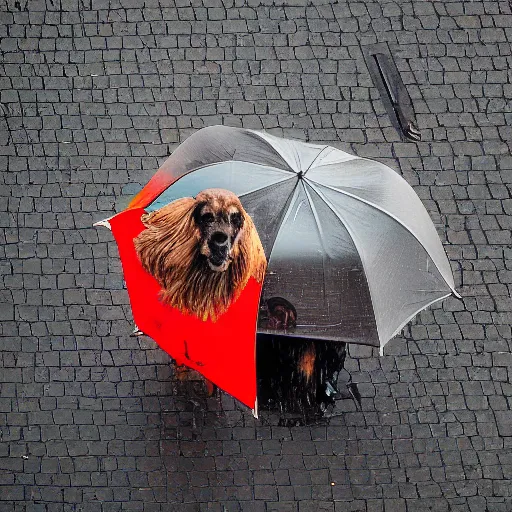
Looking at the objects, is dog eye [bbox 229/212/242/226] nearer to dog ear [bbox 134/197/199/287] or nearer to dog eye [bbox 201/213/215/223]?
dog eye [bbox 201/213/215/223]

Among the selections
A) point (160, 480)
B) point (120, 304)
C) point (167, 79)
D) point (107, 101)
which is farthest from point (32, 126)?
point (160, 480)

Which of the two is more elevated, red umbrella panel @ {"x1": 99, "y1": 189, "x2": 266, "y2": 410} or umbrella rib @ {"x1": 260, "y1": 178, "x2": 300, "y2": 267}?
umbrella rib @ {"x1": 260, "y1": 178, "x2": 300, "y2": 267}

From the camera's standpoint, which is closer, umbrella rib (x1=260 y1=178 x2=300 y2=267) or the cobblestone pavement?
umbrella rib (x1=260 y1=178 x2=300 y2=267)

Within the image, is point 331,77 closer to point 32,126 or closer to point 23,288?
point 32,126

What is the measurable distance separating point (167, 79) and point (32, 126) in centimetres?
139

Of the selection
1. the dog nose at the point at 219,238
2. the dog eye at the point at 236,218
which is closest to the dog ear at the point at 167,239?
the dog nose at the point at 219,238

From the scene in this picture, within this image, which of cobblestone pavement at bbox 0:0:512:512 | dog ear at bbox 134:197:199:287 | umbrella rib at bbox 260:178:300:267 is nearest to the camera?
dog ear at bbox 134:197:199:287

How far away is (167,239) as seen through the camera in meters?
6.16

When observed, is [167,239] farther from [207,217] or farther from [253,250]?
[253,250]

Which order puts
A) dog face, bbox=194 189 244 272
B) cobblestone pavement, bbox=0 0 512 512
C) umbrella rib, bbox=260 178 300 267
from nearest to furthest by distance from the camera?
dog face, bbox=194 189 244 272 → umbrella rib, bbox=260 178 300 267 → cobblestone pavement, bbox=0 0 512 512

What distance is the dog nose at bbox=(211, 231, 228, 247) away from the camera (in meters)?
5.92

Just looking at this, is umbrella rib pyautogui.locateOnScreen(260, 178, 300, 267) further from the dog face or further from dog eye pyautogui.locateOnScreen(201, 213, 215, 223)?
dog eye pyautogui.locateOnScreen(201, 213, 215, 223)

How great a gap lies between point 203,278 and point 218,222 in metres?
0.44

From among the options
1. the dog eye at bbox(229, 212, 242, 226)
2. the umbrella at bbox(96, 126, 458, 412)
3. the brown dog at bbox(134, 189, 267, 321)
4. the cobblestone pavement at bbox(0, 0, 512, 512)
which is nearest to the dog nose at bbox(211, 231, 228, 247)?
the brown dog at bbox(134, 189, 267, 321)
